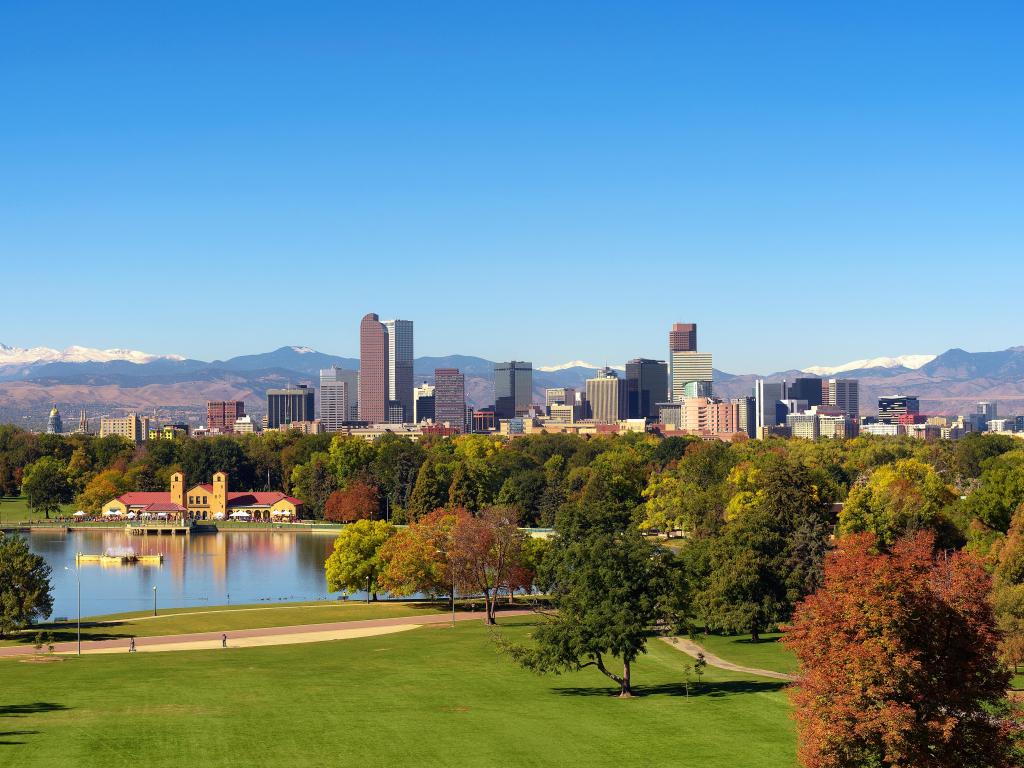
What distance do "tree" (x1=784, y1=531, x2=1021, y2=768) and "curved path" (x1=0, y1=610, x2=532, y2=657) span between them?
122 ft

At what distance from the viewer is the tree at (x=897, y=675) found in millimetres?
30047

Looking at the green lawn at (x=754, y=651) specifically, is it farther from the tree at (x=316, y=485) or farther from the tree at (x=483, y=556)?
the tree at (x=316, y=485)

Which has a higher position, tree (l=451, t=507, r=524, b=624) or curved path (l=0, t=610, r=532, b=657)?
tree (l=451, t=507, r=524, b=624)

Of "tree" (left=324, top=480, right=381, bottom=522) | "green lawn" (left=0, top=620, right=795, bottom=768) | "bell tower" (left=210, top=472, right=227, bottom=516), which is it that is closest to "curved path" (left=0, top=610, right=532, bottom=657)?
"green lawn" (left=0, top=620, right=795, bottom=768)

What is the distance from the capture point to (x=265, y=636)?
217 feet

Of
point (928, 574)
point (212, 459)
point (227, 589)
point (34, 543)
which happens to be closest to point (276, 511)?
point (212, 459)

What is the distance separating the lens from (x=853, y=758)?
30.3 metres

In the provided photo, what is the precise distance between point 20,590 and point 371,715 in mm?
29904

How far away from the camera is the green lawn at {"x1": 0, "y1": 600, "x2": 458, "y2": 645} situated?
67250 millimetres

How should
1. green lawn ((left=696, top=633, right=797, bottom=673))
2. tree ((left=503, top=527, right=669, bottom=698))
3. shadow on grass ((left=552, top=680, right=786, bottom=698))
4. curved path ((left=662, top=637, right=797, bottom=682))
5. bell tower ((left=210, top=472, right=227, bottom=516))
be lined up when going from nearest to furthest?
tree ((left=503, top=527, right=669, bottom=698)) < shadow on grass ((left=552, top=680, right=786, bottom=698)) < curved path ((left=662, top=637, right=797, bottom=682)) < green lawn ((left=696, top=633, right=797, bottom=673)) < bell tower ((left=210, top=472, right=227, bottom=516))

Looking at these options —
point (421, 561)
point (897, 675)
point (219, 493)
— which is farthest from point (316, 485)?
point (897, 675)

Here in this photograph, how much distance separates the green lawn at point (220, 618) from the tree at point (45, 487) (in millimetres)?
89596

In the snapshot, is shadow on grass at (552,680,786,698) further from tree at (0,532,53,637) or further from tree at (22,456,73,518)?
tree at (22,456,73,518)

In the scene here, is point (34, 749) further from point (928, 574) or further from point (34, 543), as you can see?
point (34, 543)
